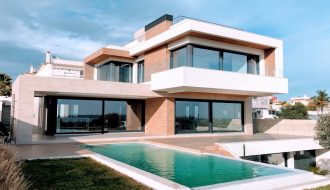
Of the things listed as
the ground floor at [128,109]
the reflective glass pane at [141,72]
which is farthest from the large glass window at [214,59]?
the reflective glass pane at [141,72]

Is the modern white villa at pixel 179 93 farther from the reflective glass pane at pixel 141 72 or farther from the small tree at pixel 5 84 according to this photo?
the small tree at pixel 5 84

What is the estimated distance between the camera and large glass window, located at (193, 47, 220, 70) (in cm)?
1861

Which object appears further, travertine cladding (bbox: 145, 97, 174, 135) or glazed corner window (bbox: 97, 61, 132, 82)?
glazed corner window (bbox: 97, 61, 132, 82)

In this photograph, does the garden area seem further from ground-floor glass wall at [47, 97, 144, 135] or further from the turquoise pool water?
ground-floor glass wall at [47, 97, 144, 135]

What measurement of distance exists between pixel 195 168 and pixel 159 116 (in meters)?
11.1

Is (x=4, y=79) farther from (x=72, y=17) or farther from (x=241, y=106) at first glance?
(x=241, y=106)

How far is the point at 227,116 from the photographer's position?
76.3 feet

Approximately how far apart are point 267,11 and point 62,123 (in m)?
15.2

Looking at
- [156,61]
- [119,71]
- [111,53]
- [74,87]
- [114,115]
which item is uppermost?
[111,53]

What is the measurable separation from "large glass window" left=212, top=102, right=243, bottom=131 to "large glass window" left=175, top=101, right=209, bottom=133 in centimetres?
90

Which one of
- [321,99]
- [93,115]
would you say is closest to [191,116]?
[93,115]

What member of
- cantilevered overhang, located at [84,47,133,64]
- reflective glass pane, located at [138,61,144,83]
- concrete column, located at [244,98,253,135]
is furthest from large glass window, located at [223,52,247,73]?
cantilevered overhang, located at [84,47,133,64]

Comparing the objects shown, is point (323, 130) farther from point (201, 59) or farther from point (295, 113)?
point (295, 113)

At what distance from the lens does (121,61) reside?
2462 centimetres
